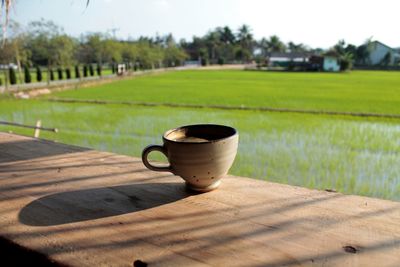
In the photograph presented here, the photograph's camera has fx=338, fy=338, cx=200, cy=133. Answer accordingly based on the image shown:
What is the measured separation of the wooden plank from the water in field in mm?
3143

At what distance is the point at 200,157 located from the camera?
962 mm

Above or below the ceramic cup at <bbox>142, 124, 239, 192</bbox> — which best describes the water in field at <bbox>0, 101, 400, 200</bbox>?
below

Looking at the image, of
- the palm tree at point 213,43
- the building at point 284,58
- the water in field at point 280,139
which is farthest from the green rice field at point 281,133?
the palm tree at point 213,43

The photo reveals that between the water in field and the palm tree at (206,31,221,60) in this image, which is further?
the palm tree at (206,31,221,60)

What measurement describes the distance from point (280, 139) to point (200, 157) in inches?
223

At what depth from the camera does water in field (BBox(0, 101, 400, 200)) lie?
14.3 feet

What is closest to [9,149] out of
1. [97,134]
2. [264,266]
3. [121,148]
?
[264,266]

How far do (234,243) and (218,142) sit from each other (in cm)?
29

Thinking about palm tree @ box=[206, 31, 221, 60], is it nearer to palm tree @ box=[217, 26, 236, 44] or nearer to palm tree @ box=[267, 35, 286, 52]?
palm tree @ box=[217, 26, 236, 44]

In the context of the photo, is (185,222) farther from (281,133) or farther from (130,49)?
(130,49)

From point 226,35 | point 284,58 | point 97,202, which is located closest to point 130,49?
point 284,58

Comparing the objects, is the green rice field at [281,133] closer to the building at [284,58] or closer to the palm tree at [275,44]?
the building at [284,58]

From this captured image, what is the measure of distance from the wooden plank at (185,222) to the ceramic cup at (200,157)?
2.6 inches

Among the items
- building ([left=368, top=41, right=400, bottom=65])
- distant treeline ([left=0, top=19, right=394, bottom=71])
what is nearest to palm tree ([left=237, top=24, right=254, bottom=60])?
distant treeline ([left=0, top=19, right=394, bottom=71])
